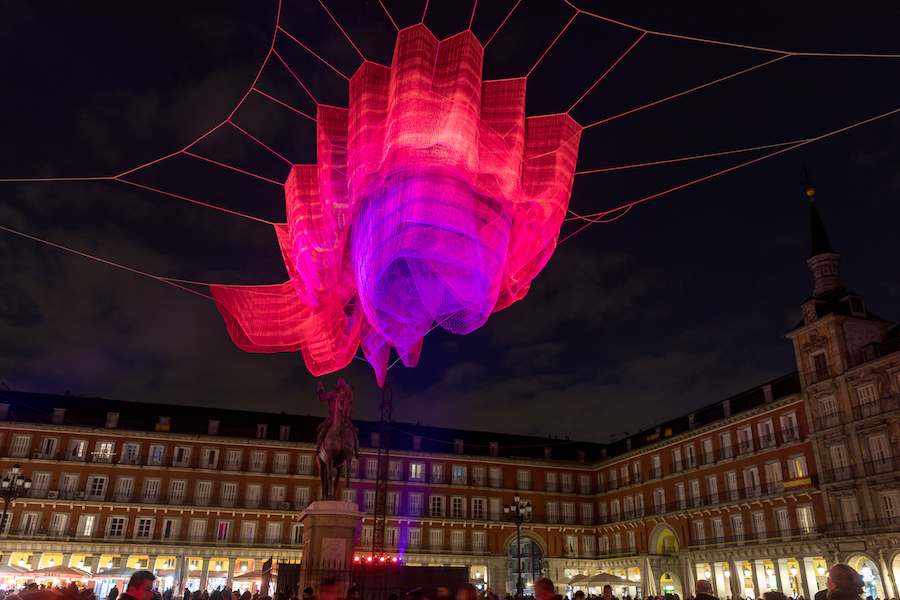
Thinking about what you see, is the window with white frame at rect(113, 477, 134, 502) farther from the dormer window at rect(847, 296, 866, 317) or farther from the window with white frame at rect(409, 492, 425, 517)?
the dormer window at rect(847, 296, 866, 317)

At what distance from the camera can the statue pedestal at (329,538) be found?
12617 millimetres

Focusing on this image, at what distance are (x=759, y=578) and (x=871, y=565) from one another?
7.07 meters

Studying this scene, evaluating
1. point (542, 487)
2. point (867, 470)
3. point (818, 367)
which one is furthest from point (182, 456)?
point (867, 470)

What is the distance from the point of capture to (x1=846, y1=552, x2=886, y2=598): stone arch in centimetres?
2697

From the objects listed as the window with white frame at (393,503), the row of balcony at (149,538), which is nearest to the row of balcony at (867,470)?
the window with white frame at (393,503)

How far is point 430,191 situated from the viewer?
32.4ft

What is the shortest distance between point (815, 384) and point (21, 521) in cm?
4759

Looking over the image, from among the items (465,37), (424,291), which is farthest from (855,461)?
(465,37)

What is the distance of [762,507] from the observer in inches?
1364

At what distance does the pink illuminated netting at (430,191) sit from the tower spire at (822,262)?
1174 inches

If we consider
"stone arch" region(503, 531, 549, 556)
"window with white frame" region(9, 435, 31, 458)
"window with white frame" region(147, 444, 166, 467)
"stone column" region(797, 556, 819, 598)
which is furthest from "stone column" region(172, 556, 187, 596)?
"stone column" region(797, 556, 819, 598)

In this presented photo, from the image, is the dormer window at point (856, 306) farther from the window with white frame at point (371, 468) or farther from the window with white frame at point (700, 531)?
the window with white frame at point (371, 468)

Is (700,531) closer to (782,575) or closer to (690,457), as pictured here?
(690,457)

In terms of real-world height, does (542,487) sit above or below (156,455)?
below
